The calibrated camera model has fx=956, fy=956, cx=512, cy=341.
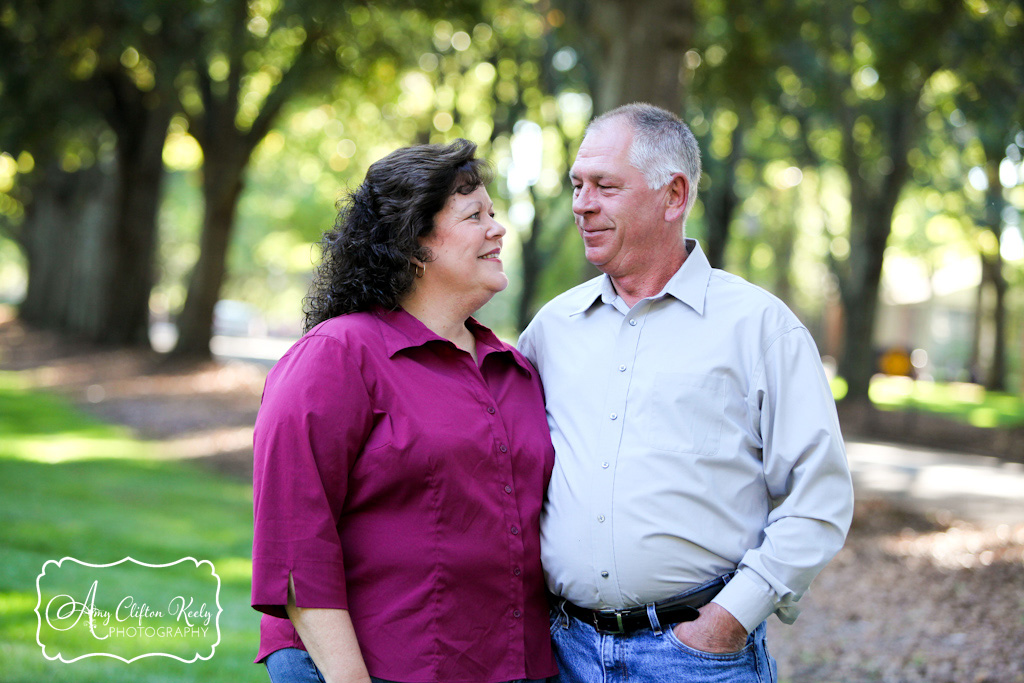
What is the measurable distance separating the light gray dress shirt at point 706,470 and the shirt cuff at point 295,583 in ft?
2.44

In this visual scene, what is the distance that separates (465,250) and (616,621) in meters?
1.21

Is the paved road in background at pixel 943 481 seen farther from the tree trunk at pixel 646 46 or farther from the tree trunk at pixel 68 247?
the tree trunk at pixel 68 247

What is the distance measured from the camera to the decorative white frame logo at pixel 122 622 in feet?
18.2

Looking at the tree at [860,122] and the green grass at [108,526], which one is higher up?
the tree at [860,122]

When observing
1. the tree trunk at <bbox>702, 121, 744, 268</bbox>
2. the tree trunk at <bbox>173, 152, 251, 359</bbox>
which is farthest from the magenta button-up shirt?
the tree trunk at <bbox>702, 121, 744, 268</bbox>

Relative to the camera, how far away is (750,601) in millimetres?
2684

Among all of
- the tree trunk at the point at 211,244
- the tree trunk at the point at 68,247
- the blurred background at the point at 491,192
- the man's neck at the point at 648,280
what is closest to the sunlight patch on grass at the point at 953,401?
the blurred background at the point at 491,192

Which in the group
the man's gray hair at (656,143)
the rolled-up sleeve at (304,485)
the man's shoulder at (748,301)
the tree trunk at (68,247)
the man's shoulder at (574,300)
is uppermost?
the man's gray hair at (656,143)

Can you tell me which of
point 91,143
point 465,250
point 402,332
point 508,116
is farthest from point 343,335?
point 91,143

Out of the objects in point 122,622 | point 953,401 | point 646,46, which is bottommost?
point 953,401

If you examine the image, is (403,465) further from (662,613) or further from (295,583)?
(662,613)

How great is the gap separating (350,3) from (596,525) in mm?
10083

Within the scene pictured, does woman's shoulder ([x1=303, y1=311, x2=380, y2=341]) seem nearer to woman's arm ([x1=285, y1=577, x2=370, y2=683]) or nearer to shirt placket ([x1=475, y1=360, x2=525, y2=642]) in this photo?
shirt placket ([x1=475, y1=360, x2=525, y2=642])

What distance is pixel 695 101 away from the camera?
53.2 feet
